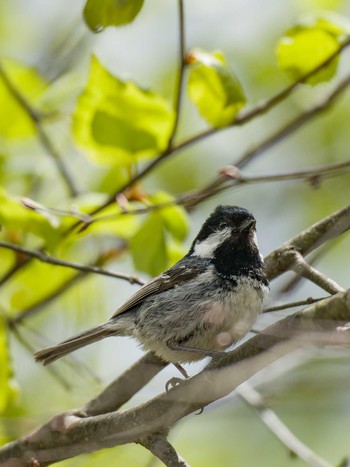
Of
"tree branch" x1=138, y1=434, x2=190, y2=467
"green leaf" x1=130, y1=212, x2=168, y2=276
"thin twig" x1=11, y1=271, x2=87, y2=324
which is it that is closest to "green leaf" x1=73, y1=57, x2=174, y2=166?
Result: "green leaf" x1=130, y1=212, x2=168, y2=276

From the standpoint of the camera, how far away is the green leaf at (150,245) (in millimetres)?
3629

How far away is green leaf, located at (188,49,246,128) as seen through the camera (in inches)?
131

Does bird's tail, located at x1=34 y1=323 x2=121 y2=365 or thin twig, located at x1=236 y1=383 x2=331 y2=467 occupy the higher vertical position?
bird's tail, located at x1=34 y1=323 x2=121 y2=365

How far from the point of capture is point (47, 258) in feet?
11.7

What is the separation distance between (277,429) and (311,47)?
71.6 inches

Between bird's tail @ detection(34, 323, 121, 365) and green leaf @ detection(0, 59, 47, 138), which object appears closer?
bird's tail @ detection(34, 323, 121, 365)

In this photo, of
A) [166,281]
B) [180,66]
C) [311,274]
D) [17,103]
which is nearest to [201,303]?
[166,281]

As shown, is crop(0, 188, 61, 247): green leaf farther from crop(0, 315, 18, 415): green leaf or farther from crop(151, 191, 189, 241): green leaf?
crop(0, 315, 18, 415): green leaf

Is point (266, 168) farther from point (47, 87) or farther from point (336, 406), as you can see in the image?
point (336, 406)

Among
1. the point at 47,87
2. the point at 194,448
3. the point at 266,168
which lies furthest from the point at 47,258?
the point at 266,168

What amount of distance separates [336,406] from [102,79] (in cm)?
182

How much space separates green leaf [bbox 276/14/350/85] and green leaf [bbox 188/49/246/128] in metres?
0.28

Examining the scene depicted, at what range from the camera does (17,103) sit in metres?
→ 4.27

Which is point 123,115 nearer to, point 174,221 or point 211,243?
point 174,221
